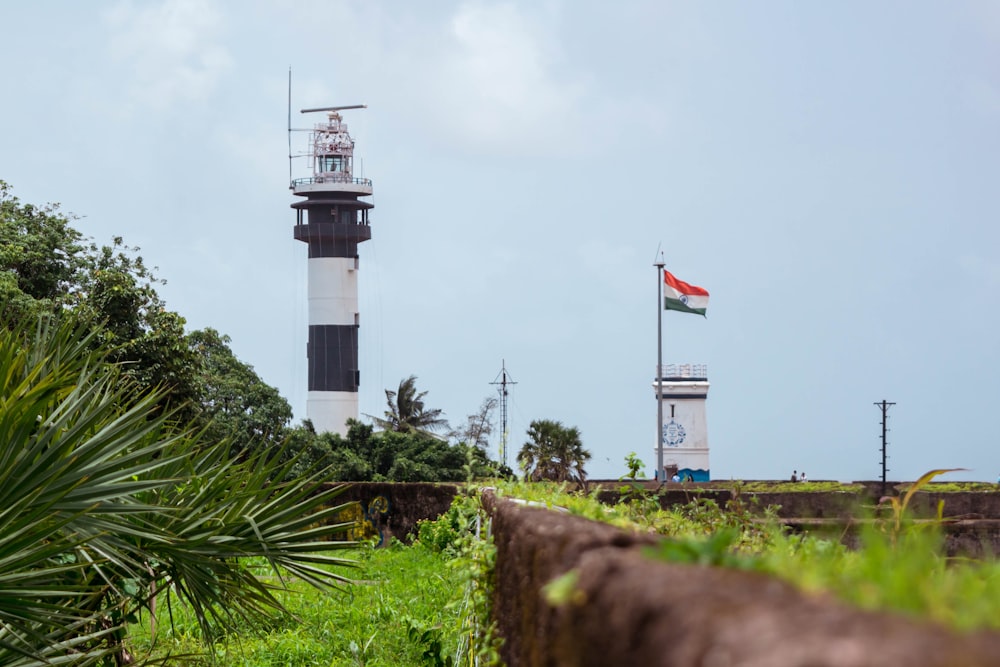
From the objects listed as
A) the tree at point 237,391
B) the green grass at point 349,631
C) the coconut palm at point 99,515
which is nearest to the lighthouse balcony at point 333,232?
the tree at point 237,391

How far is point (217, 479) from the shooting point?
24.7 feet

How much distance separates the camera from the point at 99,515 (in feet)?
20.0

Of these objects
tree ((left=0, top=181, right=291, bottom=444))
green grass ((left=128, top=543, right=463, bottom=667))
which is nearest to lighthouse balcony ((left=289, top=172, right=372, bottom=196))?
tree ((left=0, top=181, right=291, bottom=444))

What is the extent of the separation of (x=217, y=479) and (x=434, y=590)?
248 inches

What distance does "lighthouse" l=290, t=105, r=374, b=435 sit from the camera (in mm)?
54531

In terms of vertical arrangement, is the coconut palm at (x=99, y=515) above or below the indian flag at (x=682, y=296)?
below

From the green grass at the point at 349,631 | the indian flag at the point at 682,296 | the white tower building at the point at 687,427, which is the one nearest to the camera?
the green grass at the point at 349,631

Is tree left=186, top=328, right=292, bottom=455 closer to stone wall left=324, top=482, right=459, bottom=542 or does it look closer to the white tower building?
stone wall left=324, top=482, right=459, bottom=542

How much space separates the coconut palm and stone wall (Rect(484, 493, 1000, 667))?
12.4 feet

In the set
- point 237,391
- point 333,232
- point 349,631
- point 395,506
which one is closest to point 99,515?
point 349,631

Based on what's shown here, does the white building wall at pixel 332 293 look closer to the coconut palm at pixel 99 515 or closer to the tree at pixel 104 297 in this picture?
the tree at pixel 104 297

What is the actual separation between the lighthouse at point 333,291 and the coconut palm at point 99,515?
46.2m

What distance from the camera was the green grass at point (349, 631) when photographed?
31.3 ft

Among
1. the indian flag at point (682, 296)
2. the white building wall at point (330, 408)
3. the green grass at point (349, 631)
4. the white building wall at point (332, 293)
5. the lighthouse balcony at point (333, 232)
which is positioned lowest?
the green grass at point (349, 631)
